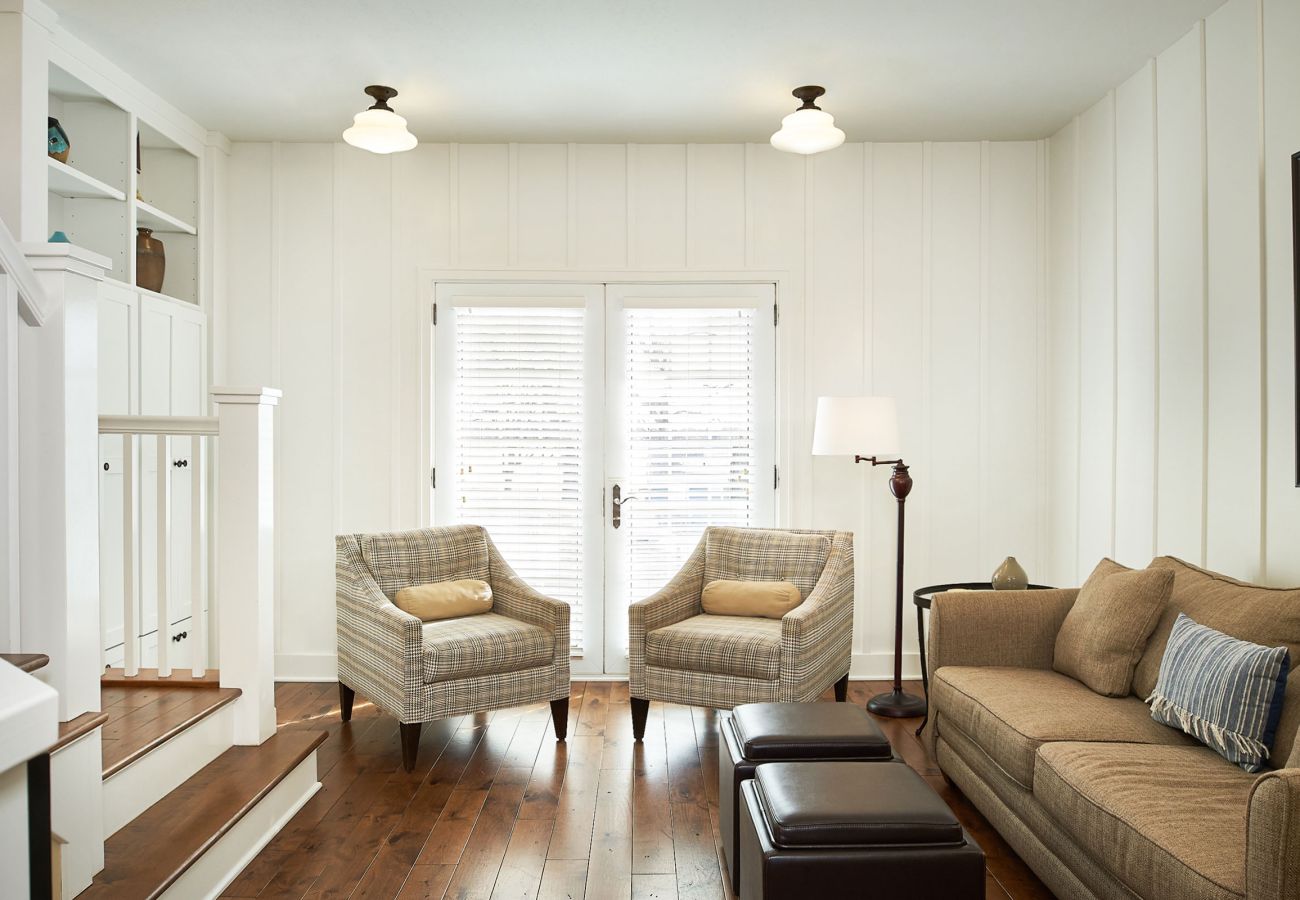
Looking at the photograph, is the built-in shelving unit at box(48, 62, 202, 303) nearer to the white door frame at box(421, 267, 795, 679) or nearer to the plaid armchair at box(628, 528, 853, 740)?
the white door frame at box(421, 267, 795, 679)

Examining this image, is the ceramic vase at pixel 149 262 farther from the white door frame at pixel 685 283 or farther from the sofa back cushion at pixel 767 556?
the sofa back cushion at pixel 767 556

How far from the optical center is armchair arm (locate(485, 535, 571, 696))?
3754mm

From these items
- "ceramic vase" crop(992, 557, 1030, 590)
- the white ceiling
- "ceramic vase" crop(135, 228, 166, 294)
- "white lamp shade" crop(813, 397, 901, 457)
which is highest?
the white ceiling

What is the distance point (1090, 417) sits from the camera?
4266 mm

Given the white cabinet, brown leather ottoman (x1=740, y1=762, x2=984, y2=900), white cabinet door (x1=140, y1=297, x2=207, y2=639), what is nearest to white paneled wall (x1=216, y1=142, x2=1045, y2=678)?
white cabinet door (x1=140, y1=297, x2=207, y2=639)

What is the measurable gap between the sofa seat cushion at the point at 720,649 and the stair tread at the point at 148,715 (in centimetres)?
157

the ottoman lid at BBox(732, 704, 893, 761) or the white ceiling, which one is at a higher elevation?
the white ceiling

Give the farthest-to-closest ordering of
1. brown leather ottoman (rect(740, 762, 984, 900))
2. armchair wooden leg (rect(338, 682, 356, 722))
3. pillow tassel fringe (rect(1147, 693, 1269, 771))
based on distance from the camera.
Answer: armchair wooden leg (rect(338, 682, 356, 722)), pillow tassel fringe (rect(1147, 693, 1269, 771)), brown leather ottoman (rect(740, 762, 984, 900))

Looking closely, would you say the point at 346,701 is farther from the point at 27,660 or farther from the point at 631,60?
the point at 631,60

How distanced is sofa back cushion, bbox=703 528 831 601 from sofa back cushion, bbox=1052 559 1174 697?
4.35 feet

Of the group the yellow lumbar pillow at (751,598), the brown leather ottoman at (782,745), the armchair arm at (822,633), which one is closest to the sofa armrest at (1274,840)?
Answer: the brown leather ottoman at (782,745)

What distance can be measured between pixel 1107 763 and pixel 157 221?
14.4ft

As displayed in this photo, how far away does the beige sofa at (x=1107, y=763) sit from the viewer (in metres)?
1.71

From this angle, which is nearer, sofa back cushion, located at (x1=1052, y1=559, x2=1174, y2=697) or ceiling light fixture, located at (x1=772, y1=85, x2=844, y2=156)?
sofa back cushion, located at (x1=1052, y1=559, x2=1174, y2=697)
